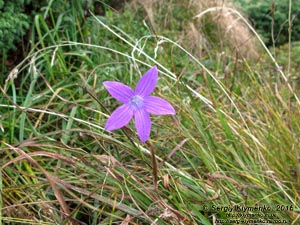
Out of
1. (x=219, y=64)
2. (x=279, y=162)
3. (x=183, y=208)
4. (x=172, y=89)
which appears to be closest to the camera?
(x=183, y=208)

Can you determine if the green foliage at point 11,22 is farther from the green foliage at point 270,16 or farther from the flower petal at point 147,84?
the green foliage at point 270,16

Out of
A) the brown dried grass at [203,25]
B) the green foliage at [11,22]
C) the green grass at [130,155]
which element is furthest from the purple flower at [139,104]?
the brown dried grass at [203,25]

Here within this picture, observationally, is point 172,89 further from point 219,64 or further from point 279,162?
point 219,64

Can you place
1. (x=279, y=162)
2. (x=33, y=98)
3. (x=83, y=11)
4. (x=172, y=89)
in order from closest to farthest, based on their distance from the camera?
1. (x=279, y=162)
2. (x=33, y=98)
3. (x=172, y=89)
4. (x=83, y=11)

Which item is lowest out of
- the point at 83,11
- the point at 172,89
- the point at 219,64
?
the point at 219,64

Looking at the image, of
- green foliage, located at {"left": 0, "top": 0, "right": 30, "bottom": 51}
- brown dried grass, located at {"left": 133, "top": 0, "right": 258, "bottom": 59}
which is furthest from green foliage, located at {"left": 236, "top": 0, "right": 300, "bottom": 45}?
green foliage, located at {"left": 0, "top": 0, "right": 30, "bottom": 51}

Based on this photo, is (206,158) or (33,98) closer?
(206,158)

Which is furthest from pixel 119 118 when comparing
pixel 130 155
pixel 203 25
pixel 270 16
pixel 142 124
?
pixel 270 16

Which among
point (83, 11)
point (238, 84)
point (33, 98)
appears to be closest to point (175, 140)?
point (33, 98)
